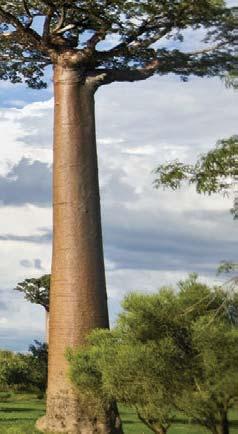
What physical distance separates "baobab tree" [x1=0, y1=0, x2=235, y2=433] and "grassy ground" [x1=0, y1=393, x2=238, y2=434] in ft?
2.98

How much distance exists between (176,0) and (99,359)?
274 inches

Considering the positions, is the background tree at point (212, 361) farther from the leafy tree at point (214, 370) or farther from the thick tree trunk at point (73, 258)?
the thick tree trunk at point (73, 258)

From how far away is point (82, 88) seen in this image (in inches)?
545

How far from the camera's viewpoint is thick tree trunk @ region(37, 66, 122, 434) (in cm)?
1277

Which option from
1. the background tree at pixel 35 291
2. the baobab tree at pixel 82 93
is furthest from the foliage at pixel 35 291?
the baobab tree at pixel 82 93

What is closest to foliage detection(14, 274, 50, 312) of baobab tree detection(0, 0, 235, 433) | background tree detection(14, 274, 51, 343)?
background tree detection(14, 274, 51, 343)

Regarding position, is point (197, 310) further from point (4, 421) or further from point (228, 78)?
point (4, 421)

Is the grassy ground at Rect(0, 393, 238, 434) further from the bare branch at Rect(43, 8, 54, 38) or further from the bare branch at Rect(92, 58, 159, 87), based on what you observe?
the bare branch at Rect(43, 8, 54, 38)

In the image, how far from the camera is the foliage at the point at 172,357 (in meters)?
9.88

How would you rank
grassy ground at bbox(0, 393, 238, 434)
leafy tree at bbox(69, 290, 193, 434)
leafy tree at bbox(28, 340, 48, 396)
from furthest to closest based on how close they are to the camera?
leafy tree at bbox(28, 340, 48, 396) → grassy ground at bbox(0, 393, 238, 434) → leafy tree at bbox(69, 290, 193, 434)

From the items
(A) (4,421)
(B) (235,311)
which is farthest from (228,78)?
(A) (4,421)

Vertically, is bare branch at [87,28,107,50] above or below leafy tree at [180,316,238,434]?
above

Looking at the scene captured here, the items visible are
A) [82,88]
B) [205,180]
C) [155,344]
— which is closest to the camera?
[155,344]

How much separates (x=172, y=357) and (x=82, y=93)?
5406 mm
